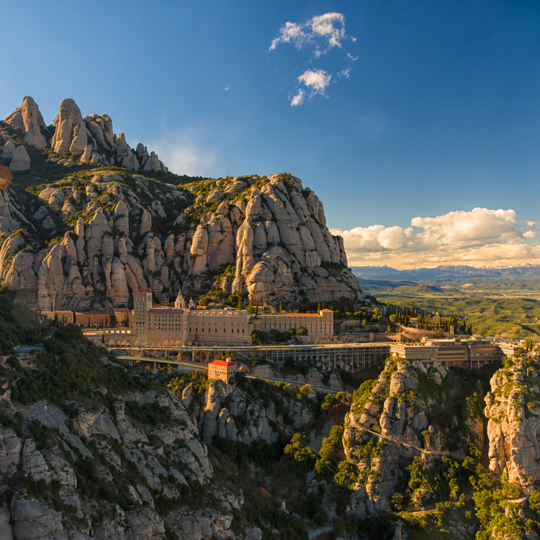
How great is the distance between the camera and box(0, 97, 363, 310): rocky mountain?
107750 millimetres

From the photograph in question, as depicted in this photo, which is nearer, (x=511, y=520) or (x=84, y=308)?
(x=511, y=520)

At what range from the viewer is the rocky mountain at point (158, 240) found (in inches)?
4242

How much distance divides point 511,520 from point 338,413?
26251mm

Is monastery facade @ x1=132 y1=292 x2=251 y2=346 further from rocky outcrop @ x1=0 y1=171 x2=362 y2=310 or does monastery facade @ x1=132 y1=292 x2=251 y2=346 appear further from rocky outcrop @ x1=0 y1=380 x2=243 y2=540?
rocky outcrop @ x1=0 y1=380 x2=243 y2=540

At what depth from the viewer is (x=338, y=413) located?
229 feet

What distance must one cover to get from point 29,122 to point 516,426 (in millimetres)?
177077

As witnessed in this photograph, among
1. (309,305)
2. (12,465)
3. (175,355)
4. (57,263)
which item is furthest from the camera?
(57,263)

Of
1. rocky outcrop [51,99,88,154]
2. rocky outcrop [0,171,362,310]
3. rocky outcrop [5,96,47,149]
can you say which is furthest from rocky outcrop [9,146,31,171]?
rocky outcrop [0,171,362,310]

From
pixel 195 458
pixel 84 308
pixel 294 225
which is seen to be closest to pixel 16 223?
pixel 84 308

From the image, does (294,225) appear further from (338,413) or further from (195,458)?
(195,458)

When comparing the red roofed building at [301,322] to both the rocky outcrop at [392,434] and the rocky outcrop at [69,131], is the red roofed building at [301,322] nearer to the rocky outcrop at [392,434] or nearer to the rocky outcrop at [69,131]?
the rocky outcrop at [392,434]

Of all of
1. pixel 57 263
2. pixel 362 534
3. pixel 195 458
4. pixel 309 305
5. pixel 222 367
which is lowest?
pixel 362 534

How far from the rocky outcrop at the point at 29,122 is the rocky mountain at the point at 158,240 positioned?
14.2m

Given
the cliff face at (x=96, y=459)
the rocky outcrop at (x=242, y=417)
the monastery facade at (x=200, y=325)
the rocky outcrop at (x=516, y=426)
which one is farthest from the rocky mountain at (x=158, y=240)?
the cliff face at (x=96, y=459)
